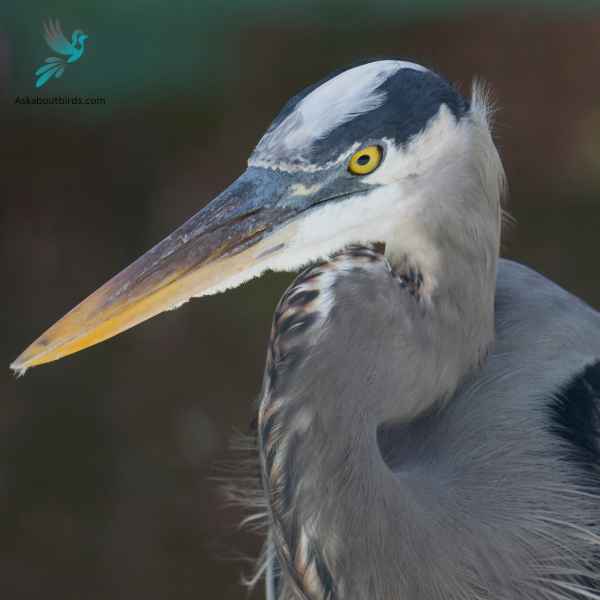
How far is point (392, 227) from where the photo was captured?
1.06 metres

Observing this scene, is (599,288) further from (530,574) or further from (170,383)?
(530,574)

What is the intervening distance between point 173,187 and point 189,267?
2.00 meters

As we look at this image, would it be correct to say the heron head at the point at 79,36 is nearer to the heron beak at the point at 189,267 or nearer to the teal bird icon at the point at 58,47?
the teal bird icon at the point at 58,47

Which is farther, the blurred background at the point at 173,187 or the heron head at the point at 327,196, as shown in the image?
the blurred background at the point at 173,187

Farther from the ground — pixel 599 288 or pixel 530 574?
pixel 530 574

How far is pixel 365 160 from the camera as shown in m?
1.02

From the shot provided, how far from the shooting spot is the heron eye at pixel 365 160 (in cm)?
101

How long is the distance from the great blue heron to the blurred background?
1.34 m

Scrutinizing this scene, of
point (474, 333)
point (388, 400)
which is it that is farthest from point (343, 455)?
point (474, 333)

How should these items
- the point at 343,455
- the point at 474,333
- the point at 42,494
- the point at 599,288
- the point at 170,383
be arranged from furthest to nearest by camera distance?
the point at 599,288 < the point at 170,383 < the point at 42,494 < the point at 474,333 < the point at 343,455

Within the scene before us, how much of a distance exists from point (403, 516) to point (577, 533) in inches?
9.6

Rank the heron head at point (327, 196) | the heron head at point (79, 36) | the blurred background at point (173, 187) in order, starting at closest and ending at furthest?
the heron head at point (327, 196) → the blurred background at point (173, 187) → the heron head at point (79, 36)

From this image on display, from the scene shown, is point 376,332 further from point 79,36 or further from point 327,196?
point 79,36

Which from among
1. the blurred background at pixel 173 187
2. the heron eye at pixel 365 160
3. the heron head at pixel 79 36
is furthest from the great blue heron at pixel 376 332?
the heron head at pixel 79 36
